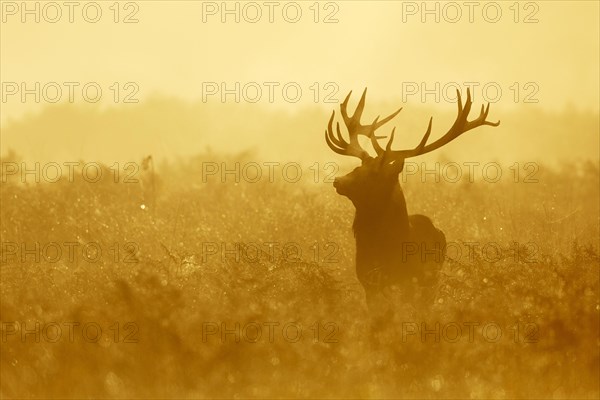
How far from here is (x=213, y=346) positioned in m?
9.67

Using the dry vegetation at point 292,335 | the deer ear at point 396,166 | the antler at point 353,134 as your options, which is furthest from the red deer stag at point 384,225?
the dry vegetation at point 292,335

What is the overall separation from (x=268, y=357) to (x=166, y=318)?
0.97 meters

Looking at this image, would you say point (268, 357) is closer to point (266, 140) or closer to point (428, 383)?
point (428, 383)

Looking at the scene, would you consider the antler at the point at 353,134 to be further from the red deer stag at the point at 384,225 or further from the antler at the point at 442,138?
the red deer stag at the point at 384,225

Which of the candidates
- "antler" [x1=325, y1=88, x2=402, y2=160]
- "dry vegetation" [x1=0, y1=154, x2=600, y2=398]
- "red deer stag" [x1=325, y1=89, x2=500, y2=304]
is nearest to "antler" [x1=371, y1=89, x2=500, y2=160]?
"red deer stag" [x1=325, y1=89, x2=500, y2=304]

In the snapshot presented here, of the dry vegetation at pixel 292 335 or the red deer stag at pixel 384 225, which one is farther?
the red deer stag at pixel 384 225

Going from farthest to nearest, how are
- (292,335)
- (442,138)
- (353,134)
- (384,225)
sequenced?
(353,134), (442,138), (384,225), (292,335)

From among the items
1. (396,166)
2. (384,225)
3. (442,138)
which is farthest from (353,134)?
(384,225)

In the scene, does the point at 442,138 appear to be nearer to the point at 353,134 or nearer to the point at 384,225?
the point at 353,134

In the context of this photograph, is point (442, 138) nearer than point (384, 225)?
No

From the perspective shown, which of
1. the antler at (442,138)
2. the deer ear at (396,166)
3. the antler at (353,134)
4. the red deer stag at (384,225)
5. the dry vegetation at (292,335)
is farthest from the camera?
the antler at (353,134)

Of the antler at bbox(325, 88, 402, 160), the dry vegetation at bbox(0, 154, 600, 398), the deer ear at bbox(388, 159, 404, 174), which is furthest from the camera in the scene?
the antler at bbox(325, 88, 402, 160)

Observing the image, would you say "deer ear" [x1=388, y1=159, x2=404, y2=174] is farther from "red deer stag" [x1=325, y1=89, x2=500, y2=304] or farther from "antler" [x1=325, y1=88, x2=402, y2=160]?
"antler" [x1=325, y1=88, x2=402, y2=160]

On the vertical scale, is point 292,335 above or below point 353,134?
below
